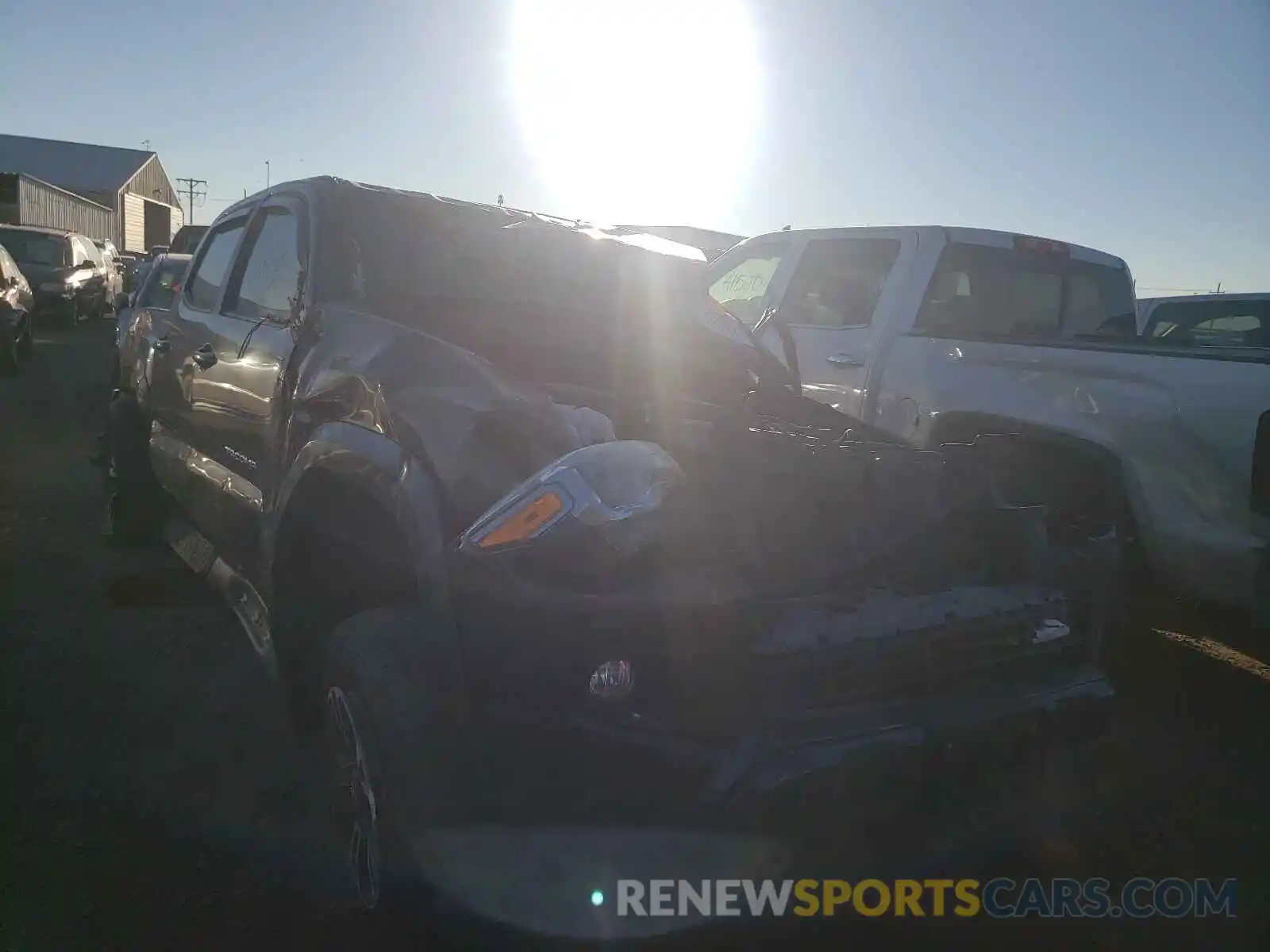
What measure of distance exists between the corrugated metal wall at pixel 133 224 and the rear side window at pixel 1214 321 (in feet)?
179

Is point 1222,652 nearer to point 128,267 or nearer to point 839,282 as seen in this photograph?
point 839,282

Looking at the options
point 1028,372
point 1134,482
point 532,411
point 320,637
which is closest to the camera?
point 532,411

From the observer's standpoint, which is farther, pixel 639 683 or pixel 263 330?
pixel 263 330

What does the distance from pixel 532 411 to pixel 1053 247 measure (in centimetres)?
448

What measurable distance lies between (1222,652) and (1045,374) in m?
1.99

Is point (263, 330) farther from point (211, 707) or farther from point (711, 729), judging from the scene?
point (711, 729)

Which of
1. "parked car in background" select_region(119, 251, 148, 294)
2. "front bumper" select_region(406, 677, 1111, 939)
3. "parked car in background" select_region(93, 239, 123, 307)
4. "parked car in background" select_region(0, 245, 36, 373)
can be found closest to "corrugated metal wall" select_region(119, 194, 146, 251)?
"parked car in background" select_region(119, 251, 148, 294)

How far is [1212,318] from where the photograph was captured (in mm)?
8086

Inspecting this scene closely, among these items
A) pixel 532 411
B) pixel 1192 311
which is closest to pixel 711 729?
pixel 532 411

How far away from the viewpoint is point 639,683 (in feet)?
6.50

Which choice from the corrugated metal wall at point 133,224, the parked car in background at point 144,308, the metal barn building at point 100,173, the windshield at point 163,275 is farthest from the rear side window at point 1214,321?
the corrugated metal wall at point 133,224

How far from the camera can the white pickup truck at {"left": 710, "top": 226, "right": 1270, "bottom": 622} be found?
378cm

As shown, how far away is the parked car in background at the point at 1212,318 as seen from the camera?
7.42 meters

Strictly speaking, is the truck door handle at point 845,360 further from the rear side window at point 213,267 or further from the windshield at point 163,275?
the windshield at point 163,275
